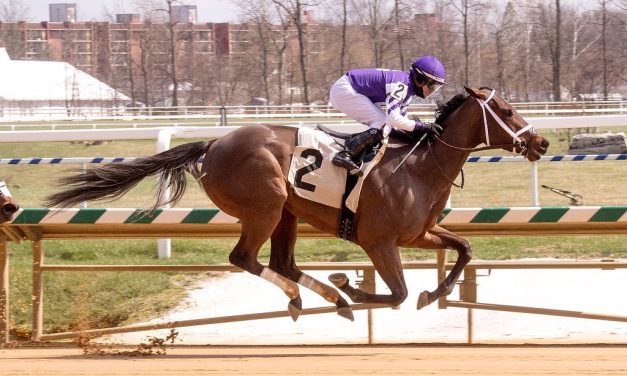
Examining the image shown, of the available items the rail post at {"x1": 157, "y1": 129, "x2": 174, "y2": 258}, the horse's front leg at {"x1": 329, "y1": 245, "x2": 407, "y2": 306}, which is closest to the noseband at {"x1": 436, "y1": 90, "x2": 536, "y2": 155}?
the horse's front leg at {"x1": 329, "y1": 245, "x2": 407, "y2": 306}

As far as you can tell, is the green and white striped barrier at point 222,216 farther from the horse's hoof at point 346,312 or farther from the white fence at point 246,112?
the white fence at point 246,112

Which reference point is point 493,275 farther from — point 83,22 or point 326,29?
point 83,22

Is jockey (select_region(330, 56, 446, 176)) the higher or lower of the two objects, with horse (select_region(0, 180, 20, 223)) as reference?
higher

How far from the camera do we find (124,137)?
10008 mm

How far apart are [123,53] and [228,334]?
40.5 metres

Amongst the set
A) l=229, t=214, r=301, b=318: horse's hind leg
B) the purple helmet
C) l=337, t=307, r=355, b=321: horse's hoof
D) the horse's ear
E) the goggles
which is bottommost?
l=337, t=307, r=355, b=321: horse's hoof

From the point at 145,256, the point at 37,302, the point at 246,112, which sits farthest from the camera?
the point at 246,112

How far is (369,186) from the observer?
645 cm

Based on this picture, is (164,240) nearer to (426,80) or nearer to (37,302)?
(37,302)

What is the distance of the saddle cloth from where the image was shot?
6.47 meters

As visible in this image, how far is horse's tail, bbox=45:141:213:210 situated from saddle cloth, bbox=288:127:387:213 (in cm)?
67

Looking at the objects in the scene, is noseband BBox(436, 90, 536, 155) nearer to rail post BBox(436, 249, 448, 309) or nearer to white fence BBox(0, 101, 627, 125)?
rail post BBox(436, 249, 448, 309)
